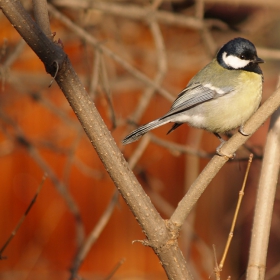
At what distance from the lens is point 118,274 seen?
4.82 metres

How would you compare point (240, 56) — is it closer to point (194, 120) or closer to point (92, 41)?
point (194, 120)

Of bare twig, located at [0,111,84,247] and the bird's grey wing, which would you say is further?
bare twig, located at [0,111,84,247]

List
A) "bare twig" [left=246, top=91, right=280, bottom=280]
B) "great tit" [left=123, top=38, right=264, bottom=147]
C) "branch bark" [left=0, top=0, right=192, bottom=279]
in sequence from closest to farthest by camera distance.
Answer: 1. "branch bark" [left=0, top=0, right=192, bottom=279]
2. "bare twig" [left=246, top=91, right=280, bottom=280]
3. "great tit" [left=123, top=38, right=264, bottom=147]

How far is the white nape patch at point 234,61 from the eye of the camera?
254cm

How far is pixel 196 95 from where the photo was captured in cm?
258

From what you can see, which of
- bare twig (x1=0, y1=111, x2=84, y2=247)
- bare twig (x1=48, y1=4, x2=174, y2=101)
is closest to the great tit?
bare twig (x1=48, y1=4, x2=174, y2=101)

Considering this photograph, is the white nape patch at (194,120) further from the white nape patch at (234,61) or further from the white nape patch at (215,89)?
the white nape patch at (234,61)

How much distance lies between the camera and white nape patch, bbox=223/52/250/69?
2537 mm

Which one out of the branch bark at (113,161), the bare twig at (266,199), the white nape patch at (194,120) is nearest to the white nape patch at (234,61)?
the white nape patch at (194,120)

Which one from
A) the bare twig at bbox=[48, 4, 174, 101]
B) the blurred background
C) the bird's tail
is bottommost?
the bird's tail

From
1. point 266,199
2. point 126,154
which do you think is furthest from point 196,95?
point 126,154

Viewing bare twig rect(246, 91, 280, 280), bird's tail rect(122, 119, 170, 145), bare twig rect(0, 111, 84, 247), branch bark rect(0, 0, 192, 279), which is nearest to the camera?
branch bark rect(0, 0, 192, 279)

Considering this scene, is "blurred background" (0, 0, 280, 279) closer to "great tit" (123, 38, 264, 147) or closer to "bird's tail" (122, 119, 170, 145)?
"great tit" (123, 38, 264, 147)

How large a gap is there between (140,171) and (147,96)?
72cm
